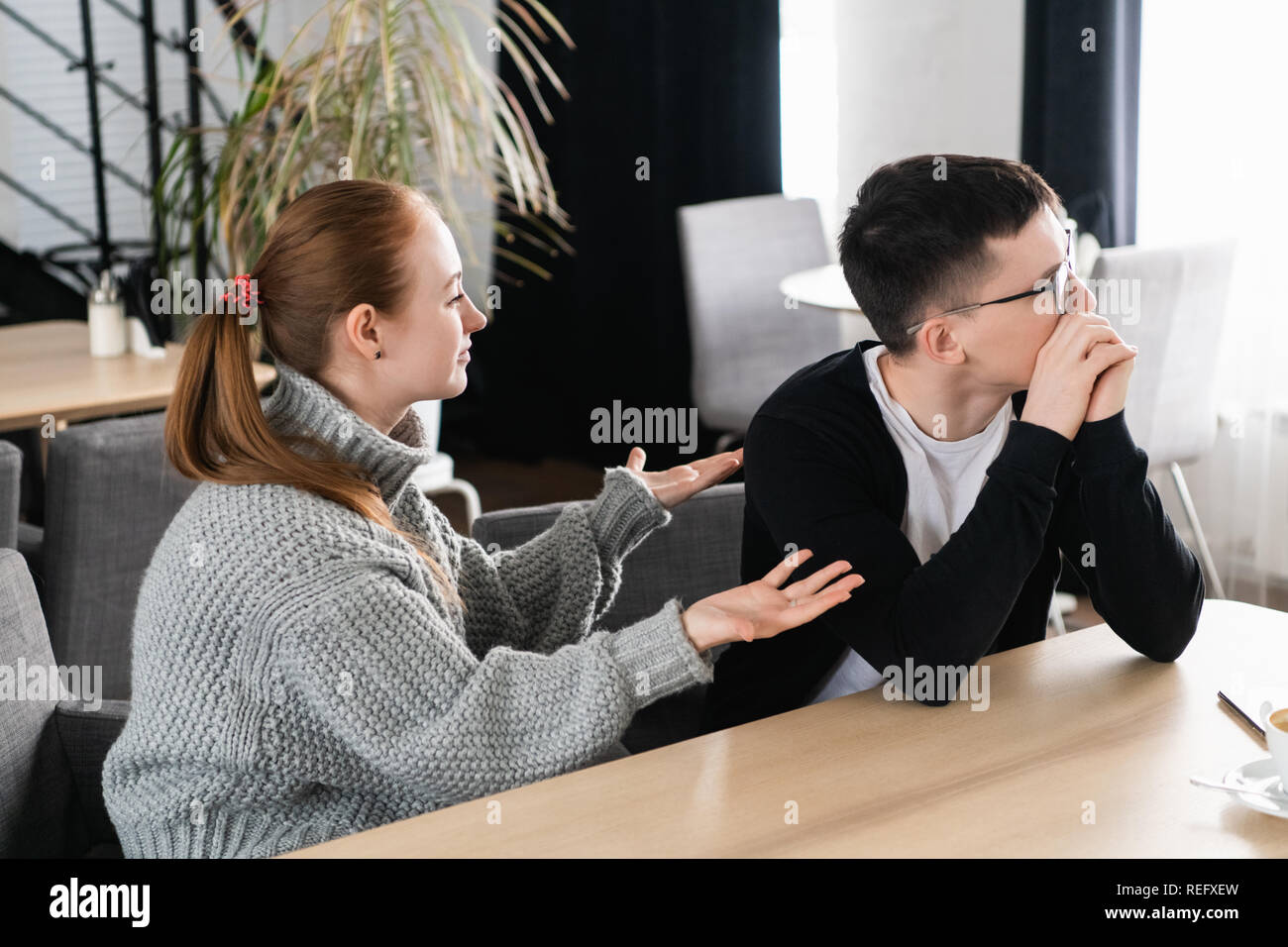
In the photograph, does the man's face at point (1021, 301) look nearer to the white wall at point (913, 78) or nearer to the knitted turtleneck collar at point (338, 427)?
the knitted turtleneck collar at point (338, 427)

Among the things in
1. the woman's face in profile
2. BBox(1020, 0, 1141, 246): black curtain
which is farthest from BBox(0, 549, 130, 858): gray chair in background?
BBox(1020, 0, 1141, 246): black curtain

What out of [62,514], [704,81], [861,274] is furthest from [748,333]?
[861,274]

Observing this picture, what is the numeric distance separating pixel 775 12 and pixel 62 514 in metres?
2.87

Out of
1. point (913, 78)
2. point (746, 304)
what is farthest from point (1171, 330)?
point (913, 78)

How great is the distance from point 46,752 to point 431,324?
577 mm

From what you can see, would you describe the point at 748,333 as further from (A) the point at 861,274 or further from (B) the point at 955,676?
(B) the point at 955,676

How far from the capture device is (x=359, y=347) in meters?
1.38

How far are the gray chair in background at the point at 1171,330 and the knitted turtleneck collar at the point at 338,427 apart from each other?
177 centimetres

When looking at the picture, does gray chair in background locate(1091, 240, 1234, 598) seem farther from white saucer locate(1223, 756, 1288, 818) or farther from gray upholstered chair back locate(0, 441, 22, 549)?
gray upholstered chair back locate(0, 441, 22, 549)

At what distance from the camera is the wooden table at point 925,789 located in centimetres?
103

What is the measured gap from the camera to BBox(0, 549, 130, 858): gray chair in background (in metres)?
1.39

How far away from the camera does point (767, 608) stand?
3.97ft

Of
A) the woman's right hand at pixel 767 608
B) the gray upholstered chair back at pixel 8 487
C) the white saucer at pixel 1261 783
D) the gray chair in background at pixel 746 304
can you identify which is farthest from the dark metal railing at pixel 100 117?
the white saucer at pixel 1261 783

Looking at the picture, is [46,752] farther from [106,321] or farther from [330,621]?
[106,321]
